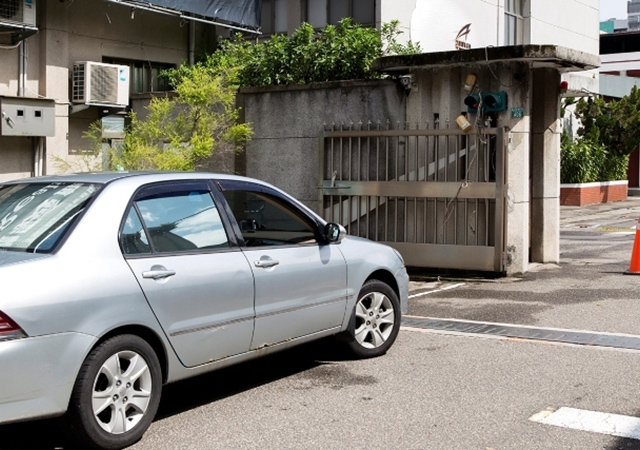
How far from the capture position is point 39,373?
Answer: 5.02m

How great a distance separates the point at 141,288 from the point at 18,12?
1035 centimetres

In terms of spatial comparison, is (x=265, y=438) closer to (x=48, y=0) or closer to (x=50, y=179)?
(x=50, y=179)

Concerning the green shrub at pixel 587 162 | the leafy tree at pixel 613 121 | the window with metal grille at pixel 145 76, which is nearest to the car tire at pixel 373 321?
the window with metal grille at pixel 145 76

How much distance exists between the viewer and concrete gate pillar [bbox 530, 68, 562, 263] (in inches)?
556

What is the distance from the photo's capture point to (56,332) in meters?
5.10

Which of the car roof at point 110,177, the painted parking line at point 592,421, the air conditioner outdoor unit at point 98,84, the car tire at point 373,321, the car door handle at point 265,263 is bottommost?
the painted parking line at point 592,421

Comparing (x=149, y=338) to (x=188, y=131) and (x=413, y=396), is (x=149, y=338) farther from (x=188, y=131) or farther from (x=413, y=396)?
(x=188, y=131)

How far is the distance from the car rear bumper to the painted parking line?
293 cm

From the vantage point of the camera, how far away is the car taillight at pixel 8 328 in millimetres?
4883

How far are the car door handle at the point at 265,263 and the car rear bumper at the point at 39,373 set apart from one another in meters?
1.61

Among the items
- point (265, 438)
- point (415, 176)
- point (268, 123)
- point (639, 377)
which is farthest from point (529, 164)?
point (265, 438)

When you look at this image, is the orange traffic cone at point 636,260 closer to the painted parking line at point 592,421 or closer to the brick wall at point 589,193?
the painted parking line at point 592,421

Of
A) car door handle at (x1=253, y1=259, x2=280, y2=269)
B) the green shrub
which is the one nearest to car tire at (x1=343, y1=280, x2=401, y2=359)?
car door handle at (x1=253, y1=259, x2=280, y2=269)

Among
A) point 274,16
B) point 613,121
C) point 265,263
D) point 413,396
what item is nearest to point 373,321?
point 413,396
